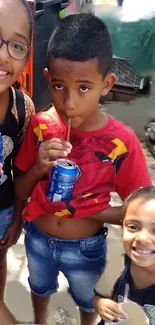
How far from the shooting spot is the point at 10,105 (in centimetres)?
188

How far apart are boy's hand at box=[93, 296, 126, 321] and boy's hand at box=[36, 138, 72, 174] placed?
51 centimetres

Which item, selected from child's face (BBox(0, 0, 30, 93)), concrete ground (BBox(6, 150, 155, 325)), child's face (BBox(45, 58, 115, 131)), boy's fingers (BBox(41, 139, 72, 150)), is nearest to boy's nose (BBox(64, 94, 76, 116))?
child's face (BBox(45, 58, 115, 131))

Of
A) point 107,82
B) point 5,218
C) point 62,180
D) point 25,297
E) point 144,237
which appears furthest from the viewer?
point 25,297

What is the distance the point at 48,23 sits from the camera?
469 cm

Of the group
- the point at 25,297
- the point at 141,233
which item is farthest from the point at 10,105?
the point at 25,297

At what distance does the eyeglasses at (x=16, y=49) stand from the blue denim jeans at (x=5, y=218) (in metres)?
0.74

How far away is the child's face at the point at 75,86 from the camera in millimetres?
1569

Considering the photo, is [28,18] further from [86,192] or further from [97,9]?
[97,9]

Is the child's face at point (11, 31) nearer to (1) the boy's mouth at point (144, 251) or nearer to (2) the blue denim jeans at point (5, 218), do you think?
(2) the blue denim jeans at point (5, 218)

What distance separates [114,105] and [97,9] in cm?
129

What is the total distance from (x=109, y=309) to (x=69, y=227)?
1.43 feet

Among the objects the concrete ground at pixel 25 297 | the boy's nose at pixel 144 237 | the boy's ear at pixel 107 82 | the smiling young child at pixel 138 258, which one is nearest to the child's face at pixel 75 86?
the boy's ear at pixel 107 82

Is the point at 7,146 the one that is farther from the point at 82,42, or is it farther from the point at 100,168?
the point at 82,42

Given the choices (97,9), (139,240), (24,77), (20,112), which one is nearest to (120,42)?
(97,9)
